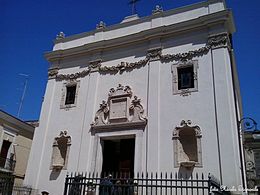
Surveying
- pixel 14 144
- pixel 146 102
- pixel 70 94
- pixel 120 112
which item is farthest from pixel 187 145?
pixel 14 144

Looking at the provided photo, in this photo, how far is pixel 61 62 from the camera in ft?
52.9

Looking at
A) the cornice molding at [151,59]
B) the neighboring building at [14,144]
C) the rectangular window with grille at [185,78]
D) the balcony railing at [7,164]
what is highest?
the cornice molding at [151,59]

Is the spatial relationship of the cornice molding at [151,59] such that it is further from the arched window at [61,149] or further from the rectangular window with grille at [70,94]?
the arched window at [61,149]

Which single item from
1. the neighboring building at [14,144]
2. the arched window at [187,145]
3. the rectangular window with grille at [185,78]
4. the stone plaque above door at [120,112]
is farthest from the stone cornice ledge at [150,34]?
the neighboring building at [14,144]

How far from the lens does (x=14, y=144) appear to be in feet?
63.5

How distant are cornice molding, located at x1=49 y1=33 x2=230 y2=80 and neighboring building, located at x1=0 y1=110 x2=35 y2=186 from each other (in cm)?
559

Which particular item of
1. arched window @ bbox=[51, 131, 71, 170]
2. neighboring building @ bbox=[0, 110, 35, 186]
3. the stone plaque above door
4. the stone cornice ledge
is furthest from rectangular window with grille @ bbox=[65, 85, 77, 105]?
neighboring building @ bbox=[0, 110, 35, 186]

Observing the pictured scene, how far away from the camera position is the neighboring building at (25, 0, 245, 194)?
1084 cm

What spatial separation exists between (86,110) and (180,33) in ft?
19.3

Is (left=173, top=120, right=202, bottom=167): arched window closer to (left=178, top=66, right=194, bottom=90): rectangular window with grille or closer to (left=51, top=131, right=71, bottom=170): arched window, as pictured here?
(left=178, top=66, right=194, bottom=90): rectangular window with grille

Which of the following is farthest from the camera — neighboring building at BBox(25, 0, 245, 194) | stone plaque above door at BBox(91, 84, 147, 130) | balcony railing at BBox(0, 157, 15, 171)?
balcony railing at BBox(0, 157, 15, 171)

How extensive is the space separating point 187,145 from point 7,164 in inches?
519

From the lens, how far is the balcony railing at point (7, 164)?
714 inches

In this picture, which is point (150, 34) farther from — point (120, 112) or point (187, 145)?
point (187, 145)
